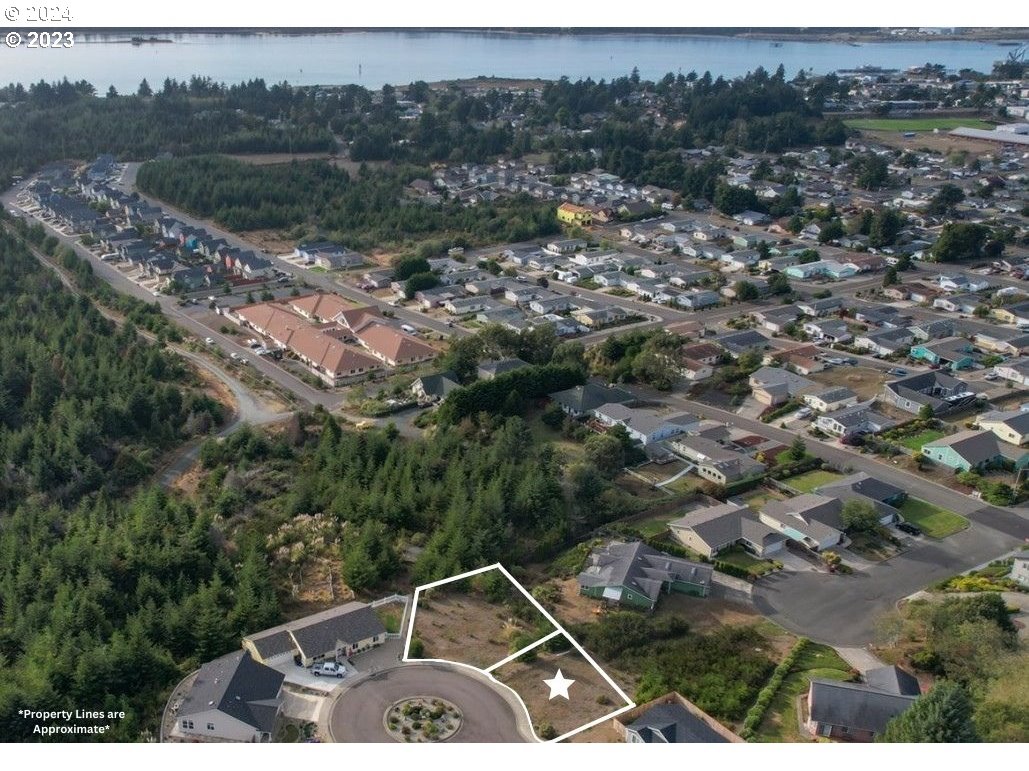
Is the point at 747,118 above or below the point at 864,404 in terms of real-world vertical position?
above

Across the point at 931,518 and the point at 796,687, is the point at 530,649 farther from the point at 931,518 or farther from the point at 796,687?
the point at 931,518

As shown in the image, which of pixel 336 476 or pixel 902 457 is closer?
pixel 336 476

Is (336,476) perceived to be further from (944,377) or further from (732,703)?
(944,377)

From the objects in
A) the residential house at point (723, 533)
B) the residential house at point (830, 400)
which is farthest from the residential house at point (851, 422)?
the residential house at point (723, 533)

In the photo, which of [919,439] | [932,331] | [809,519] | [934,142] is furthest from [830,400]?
[934,142]

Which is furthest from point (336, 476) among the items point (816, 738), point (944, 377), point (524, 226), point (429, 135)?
point (429, 135)

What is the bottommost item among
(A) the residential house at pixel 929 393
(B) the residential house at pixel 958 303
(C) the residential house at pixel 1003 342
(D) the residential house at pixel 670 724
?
(D) the residential house at pixel 670 724

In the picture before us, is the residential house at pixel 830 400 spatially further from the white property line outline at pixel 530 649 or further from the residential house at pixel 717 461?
the white property line outline at pixel 530 649

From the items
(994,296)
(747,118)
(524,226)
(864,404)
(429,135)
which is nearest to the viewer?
(864,404)
